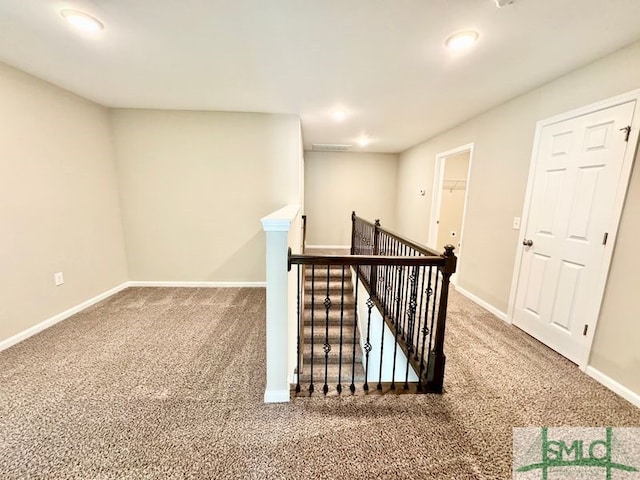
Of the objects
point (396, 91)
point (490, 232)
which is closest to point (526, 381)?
point (490, 232)

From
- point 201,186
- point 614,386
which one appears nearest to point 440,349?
point 614,386

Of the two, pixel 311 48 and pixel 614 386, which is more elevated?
pixel 311 48

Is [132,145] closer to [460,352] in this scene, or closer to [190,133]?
[190,133]

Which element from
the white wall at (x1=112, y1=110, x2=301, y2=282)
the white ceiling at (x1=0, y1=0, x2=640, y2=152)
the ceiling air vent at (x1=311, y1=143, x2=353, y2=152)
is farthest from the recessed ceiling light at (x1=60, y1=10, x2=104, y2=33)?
the ceiling air vent at (x1=311, y1=143, x2=353, y2=152)

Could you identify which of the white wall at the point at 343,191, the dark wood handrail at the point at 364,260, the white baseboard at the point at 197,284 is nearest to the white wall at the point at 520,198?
the dark wood handrail at the point at 364,260

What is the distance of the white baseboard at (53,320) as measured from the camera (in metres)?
2.10

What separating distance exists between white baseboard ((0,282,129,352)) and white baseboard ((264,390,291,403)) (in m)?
2.39

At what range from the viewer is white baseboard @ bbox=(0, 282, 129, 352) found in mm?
2103

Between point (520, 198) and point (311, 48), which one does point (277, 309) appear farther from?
point (520, 198)

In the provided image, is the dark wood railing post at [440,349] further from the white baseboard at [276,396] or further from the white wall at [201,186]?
the white wall at [201,186]

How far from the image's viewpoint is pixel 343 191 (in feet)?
19.4

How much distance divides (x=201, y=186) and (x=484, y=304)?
3.97 metres

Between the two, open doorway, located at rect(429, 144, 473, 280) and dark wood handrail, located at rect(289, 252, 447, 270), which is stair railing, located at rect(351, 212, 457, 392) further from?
open doorway, located at rect(429, 144, 473, 280)

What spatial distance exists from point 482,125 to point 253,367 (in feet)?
12.0
